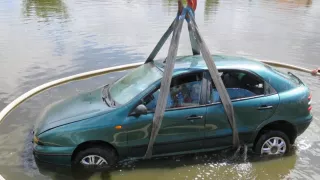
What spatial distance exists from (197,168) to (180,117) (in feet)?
3.25

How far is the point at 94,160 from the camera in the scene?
539 centimetres

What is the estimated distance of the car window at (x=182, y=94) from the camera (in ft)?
17.7

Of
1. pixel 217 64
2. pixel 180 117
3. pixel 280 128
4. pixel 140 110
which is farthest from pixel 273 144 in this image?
pixel 140 110

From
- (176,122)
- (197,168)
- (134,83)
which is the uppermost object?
(134,83)

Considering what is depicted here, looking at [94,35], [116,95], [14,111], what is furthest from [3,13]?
[116,95]

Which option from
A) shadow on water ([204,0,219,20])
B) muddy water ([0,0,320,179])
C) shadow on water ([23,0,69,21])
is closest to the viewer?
muddy water ([0,0,320,179])

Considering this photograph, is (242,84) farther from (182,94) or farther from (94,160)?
(94,160)

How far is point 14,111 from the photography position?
7.73 m

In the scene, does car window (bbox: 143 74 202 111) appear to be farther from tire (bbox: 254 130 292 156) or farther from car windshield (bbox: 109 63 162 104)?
tire (bbox: 254 130 292 156)

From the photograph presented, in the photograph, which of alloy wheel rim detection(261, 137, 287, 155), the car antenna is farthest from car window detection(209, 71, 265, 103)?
alloy wheel rim detection(261, 137, 287, 155)

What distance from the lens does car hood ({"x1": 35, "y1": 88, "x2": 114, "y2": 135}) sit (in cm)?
530

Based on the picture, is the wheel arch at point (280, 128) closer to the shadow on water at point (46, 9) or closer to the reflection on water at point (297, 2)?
the shadow on water at point (46, 9)

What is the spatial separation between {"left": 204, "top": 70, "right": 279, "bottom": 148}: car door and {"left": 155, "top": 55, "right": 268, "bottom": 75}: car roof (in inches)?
4.4

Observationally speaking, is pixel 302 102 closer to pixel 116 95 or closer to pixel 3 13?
pixel 116 95
